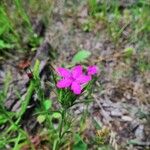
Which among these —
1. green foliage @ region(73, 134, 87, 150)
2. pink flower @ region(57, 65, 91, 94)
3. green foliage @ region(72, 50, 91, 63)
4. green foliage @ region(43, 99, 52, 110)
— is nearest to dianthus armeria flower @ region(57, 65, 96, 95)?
pink flower @ region(57, 65, 91, 94)

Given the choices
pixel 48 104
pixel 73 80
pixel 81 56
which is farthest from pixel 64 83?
pixel 81 56

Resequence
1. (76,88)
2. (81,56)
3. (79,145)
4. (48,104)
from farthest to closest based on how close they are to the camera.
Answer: (81,56), (48,104), (79,145), (76,88)

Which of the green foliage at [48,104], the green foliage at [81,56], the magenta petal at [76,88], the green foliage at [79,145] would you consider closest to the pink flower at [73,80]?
the magenta petal at [76,88]

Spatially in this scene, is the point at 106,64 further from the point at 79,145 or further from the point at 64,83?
the point at 64,83

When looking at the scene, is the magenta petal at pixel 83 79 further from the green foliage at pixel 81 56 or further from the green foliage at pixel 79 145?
the green foliage at pixel 81 56

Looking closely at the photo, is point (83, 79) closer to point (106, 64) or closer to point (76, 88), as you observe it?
point (76, 88)

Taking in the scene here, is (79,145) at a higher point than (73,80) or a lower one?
lower

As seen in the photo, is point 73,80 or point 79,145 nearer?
point 73,80

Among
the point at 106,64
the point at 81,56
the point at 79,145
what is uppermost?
the point at 81,56

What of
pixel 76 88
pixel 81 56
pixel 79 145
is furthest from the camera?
pixel 81 56

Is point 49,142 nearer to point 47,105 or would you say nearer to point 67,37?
point 47,105

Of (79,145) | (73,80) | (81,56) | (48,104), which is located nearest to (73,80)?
(73,80)
